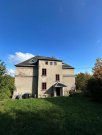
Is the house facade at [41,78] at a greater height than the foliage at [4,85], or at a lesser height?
greater

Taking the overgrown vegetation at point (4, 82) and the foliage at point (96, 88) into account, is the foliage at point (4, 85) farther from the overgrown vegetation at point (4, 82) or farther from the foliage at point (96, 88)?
the foliage at point (96, 88)

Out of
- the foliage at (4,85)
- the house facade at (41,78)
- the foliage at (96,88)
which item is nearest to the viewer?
the foliage at (4,85)

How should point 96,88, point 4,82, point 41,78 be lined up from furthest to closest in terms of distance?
point 41,78 → point 96,88 → point 4,82

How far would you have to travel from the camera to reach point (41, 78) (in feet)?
110

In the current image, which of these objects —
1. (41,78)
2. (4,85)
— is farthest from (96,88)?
(41,78)

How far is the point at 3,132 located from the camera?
6.69 m

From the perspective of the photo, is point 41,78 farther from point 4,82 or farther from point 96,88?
point 4,82

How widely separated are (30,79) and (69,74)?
382 inches

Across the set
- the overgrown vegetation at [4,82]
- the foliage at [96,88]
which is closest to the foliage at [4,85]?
the overgrown vegetation at [4,82]

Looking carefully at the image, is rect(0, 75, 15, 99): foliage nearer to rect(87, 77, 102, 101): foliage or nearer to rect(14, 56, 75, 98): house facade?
rect(87, 77, 102, 101): foliage

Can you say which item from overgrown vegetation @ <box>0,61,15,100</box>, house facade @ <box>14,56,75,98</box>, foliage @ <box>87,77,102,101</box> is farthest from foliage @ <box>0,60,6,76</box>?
house facade @ <box>14,56,75,98</box>

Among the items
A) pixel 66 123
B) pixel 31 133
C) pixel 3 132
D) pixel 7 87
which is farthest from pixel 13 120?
pixel 7 87

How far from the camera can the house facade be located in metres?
33.1

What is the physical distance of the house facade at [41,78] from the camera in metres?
33.1
